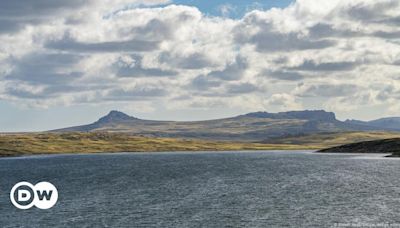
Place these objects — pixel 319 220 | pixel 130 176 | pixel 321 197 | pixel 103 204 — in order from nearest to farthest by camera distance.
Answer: pixel 319 220
pixel 103 204
pixel 321 197
pixel 130 176

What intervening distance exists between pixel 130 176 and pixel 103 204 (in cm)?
7418

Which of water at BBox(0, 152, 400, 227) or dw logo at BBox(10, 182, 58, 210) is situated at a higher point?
dw logo at BBox(10, 182, 58, 210)

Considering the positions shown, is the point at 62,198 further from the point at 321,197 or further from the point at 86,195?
the point at 321,197

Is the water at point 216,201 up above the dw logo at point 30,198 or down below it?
below

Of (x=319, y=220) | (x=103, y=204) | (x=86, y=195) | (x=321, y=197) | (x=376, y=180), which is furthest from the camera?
(x=376, y=180)

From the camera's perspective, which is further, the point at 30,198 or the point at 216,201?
the point at 30,198

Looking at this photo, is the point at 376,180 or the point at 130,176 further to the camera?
the point at 130,176

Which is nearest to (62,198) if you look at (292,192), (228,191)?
(228,191)

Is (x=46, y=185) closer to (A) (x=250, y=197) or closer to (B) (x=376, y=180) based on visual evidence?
(A) (x=250, y=197)

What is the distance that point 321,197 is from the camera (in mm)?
121562

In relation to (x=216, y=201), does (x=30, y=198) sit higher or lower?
higher

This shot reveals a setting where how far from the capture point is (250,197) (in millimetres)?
123375

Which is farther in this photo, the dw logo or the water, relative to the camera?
the dw logo

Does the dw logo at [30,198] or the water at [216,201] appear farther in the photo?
the dw logo at [30,198]
